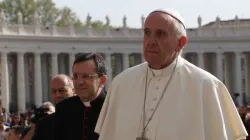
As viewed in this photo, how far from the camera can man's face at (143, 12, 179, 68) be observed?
5.53 m

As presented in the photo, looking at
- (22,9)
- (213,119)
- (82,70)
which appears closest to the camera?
(213,119)

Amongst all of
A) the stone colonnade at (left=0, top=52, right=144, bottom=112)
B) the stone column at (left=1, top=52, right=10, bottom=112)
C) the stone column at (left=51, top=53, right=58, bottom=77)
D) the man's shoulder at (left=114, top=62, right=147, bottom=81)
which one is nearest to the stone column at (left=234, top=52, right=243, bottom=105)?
the stone colonnade at (left=0, top=52, right=144, bottom=112)

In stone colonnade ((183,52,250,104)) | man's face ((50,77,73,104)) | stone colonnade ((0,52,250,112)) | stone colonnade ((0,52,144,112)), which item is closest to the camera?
→ man's face ((50,77,73,104))

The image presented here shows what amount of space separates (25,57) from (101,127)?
7692cm

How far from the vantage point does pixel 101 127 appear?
604cm

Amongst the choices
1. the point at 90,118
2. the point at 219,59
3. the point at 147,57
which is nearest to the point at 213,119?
the point at 147,57

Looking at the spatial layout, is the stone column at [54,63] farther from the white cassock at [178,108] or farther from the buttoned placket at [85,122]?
the white cassock at [178,108]

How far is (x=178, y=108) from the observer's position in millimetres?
5473

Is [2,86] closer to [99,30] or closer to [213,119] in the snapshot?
[99,30]

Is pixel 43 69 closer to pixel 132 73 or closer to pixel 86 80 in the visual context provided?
pixel 86 80

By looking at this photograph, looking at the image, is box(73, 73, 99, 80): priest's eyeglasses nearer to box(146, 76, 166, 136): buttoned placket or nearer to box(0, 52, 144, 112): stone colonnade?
box(146, 76, 166, 136): buttoned placket

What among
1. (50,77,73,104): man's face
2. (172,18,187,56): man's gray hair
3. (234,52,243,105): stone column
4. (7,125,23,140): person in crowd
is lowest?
(234,52,243,105): stone column

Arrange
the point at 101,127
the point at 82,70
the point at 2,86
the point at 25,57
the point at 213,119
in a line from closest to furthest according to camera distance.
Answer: the point at 213,119 < the point at 101,127 < the point at 82,70 < the point at 2,86 < the point at 25,57

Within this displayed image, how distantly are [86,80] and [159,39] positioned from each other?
85.1 inches
